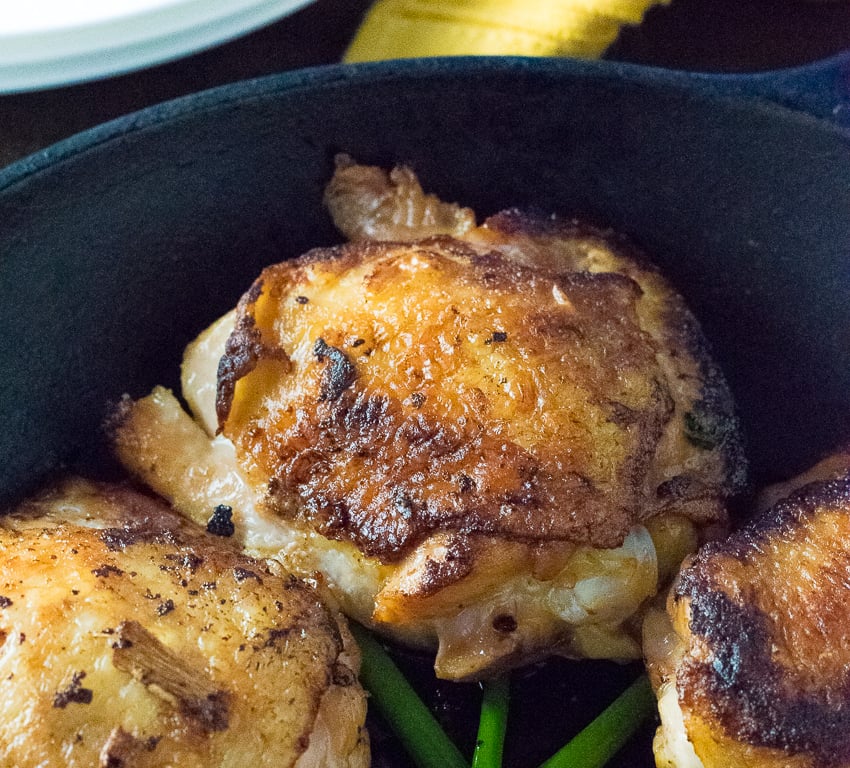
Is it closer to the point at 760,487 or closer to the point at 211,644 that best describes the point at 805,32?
the point at 760,487

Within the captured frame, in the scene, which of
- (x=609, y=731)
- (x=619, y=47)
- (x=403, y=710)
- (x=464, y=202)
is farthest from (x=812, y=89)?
(x=403, y=710)

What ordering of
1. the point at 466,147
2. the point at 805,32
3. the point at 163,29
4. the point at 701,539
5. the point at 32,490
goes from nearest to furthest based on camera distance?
the point at 701,539 → the point at 32,490 → the point at 466,147 → the point at 163,29 → the point at 805,32

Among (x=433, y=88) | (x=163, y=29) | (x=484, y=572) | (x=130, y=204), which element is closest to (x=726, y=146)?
(x=433, y=88)

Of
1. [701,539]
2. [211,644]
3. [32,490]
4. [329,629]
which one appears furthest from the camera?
[32,490]

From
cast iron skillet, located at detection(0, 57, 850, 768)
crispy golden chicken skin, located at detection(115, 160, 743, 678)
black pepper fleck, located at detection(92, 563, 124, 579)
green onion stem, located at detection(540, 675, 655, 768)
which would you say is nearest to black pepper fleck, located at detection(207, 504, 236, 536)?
crispy golden chicken skin, located at detection(115, 160, 743, 678)

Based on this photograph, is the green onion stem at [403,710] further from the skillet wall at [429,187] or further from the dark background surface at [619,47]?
the dark background surface at [619,47]

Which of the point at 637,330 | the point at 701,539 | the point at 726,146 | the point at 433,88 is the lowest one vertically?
the point at 701,539

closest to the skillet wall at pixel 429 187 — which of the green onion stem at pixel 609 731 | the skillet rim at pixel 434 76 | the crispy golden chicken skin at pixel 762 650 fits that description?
the skillet rim at pixel 434 76
